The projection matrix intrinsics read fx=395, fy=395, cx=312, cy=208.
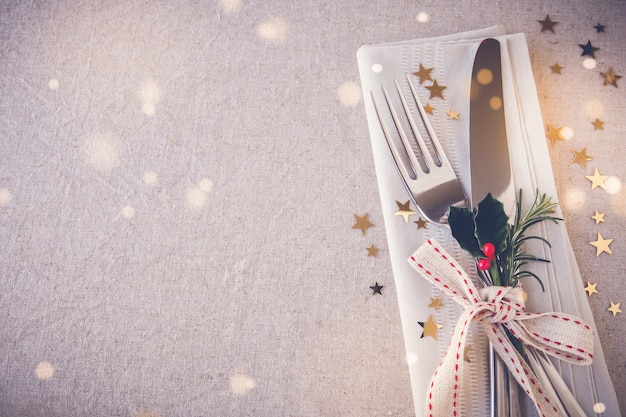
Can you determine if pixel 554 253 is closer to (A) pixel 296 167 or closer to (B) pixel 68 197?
(A) pixel 296 167

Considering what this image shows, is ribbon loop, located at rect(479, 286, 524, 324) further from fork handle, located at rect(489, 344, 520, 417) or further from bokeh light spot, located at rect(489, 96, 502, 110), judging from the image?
bokeh light spot, located at rect(489, 96, 502, 110)

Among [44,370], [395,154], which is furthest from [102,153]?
[395,154]

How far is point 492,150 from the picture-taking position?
0.57 meters

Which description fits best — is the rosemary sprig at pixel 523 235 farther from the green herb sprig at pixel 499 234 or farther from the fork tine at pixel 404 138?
the fork tine at pixel 404 138

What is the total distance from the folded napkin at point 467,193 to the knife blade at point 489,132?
19 millimetres

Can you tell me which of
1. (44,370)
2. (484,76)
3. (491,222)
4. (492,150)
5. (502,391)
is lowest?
(502,391)

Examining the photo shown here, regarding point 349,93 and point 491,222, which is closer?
point 491,222

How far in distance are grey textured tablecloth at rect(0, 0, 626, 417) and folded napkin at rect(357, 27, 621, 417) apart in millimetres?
44

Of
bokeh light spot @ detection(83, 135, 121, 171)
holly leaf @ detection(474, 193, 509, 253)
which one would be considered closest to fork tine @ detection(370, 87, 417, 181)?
holly leaf @ detection(474, 193, 509, 253)

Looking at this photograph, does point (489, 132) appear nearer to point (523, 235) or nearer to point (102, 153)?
point (523, 235)

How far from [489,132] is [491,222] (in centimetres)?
16

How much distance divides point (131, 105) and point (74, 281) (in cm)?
32

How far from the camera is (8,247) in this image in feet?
2.21

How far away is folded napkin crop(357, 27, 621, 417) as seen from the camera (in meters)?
0.54
